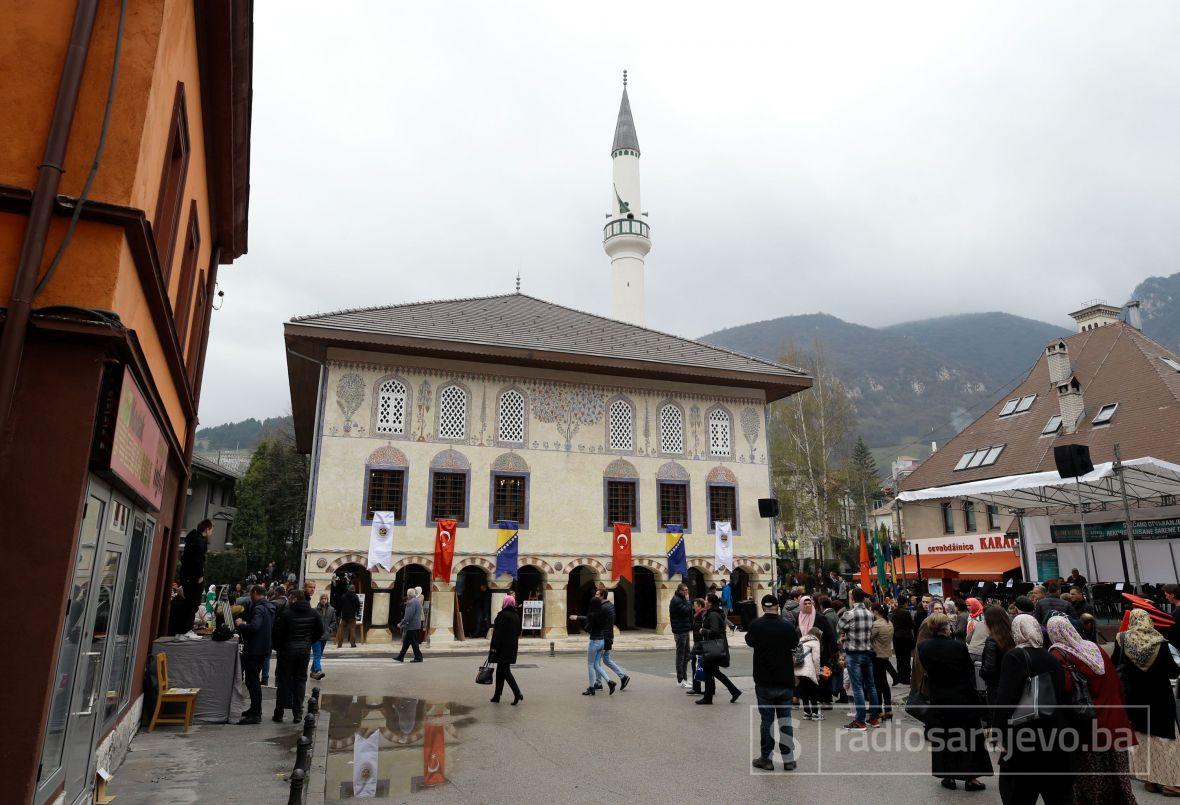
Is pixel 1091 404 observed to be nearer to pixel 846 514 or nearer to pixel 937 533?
pixel 937 533

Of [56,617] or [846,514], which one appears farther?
[846,514]

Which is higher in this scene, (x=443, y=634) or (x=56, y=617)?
(x=56, y=617)

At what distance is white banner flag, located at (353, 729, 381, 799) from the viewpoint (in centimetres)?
644

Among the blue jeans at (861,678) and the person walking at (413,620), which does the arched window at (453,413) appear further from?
the blue jeans at (861,678)

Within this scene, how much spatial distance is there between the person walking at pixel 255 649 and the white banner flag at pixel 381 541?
10.6 m

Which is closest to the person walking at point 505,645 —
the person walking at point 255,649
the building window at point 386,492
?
the person walking at point 255,649

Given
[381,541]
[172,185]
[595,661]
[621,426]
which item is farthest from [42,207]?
[621,426]

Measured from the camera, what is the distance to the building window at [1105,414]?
25734 mm

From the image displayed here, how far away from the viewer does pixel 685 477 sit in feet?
82.1

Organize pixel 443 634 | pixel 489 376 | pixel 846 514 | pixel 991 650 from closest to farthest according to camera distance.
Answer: pixel 991 650 < pixel 443 634 < pixel 489 376 < pixel 846 514

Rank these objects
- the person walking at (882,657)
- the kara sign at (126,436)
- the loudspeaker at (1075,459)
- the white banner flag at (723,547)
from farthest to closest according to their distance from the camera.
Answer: the white banner flag at (723,547), the loudspeaker at (1075,459), the person walking at (882,657), the kara sign at (126,436)

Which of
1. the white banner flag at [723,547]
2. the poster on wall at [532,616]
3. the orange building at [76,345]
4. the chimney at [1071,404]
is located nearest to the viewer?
the orange building at [76,345]

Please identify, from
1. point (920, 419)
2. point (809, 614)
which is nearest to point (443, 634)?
point (809, 614)

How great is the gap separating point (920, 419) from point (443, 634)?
122854mm
